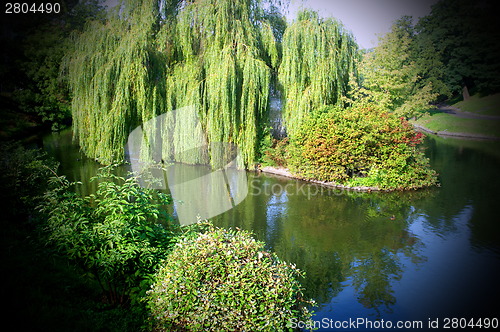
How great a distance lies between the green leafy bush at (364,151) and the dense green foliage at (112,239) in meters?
7.73

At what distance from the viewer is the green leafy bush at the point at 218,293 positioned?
3766mm

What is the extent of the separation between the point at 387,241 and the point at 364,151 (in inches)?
176

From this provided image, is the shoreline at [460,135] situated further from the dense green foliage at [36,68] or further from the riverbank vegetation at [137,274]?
the dense green foliage at [36,68]

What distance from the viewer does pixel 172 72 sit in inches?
511

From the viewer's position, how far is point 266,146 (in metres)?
13.8

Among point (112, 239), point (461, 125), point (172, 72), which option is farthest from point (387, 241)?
point (461, 125)

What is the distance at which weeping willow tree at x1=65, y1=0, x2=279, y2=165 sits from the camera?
11727 mm

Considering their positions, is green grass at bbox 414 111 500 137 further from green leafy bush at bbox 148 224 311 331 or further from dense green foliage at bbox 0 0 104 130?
dense green foliage at bbox 0 0 104 130

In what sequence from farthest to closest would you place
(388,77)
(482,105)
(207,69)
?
(482,105) → (388,77) → (207,69)

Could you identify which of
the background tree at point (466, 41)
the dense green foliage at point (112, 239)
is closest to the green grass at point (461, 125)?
the background tree at point (466, 41)

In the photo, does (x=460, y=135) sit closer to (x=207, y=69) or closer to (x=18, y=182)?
(x=207, y=69)

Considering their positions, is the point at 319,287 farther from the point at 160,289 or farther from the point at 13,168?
the point at 13,168

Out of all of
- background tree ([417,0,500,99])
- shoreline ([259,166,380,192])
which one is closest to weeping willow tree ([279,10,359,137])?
shoreline ([259,166,380,192])

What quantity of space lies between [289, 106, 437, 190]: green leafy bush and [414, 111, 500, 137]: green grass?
449 inches
